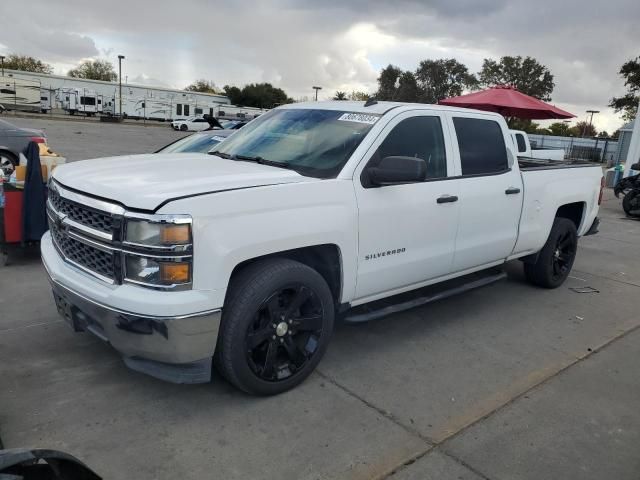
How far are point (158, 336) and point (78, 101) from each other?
2162 inches

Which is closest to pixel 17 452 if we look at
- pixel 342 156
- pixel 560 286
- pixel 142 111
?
pixel 342 156

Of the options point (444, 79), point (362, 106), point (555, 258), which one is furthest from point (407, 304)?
point (444, 79)

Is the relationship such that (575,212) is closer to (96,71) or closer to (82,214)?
(82,214)

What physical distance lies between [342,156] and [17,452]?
2.62 m

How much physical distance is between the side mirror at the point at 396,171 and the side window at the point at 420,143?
200mm

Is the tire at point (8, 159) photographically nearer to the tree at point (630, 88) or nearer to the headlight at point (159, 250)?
the headlight at point (159, 250)

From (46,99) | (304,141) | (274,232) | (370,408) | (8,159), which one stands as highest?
(46,99)

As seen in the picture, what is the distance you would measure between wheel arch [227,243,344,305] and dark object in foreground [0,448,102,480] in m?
1.78

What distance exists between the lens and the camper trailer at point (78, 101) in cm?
5056

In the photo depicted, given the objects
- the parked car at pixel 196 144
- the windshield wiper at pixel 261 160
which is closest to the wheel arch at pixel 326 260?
the windshield wiper at pixel 261 160

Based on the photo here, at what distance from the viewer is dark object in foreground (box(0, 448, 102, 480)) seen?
149 cm

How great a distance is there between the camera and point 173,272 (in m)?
2.71

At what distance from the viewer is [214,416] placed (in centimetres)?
311

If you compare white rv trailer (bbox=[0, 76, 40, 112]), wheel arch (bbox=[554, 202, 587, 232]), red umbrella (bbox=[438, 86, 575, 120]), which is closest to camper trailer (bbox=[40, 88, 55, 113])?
white rv trailer (bbox=[0, 76, 40, 112])
